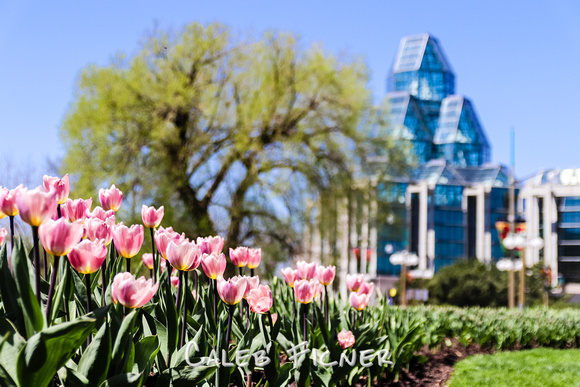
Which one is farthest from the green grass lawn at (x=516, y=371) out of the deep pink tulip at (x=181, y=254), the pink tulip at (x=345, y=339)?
the deep pink tulip at (x=181, y=254)

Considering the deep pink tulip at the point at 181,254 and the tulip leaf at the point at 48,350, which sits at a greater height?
the deep pink tulip at the point at 181,254

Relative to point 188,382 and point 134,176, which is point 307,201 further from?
point 188,382

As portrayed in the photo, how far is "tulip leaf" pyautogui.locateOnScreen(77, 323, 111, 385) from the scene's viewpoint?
1909mm

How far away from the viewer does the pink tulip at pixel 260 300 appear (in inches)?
103

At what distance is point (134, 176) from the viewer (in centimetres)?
1773

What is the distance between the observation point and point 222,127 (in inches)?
761

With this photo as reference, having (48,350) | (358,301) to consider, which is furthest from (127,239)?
(358,301)

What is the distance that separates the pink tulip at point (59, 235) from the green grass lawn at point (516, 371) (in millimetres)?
4560

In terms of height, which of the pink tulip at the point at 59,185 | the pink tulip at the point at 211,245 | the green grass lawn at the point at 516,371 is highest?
the pink tulip at the point at 59,185

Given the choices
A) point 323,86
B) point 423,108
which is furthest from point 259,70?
point 423,108

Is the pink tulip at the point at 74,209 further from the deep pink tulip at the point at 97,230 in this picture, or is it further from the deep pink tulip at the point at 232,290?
the deep pink tulip at the point at 232,290

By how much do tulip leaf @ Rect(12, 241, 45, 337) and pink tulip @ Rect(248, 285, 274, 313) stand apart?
1036 millimetres

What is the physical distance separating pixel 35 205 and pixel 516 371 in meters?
6.29

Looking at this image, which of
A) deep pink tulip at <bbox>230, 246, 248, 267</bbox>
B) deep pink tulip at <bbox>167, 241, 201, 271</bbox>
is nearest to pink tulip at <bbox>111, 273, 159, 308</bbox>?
deep pink tulip at <bbox>167, 241, 201, 271</bbox>
